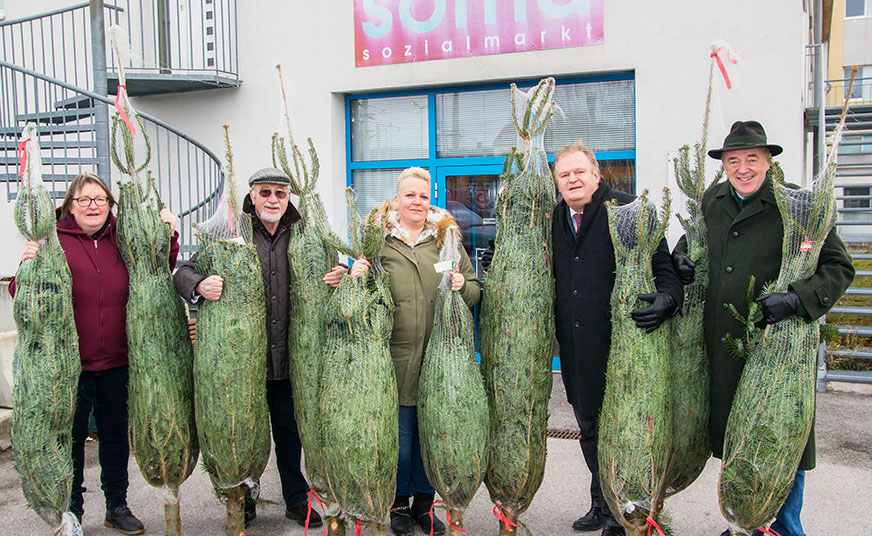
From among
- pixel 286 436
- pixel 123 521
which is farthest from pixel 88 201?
pixel 123 521

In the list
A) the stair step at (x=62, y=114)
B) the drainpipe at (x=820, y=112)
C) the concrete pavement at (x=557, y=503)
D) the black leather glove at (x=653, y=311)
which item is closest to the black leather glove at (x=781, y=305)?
the black leather glove at (x=653, y=311)

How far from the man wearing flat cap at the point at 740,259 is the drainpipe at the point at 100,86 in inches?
200

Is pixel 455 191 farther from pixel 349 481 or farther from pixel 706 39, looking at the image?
pixel 349 481

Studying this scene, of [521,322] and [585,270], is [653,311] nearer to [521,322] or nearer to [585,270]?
[585,270]

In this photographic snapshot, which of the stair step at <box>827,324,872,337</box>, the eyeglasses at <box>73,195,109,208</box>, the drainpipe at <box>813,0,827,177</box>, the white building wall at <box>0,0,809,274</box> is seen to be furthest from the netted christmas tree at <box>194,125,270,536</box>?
the stair step at <box>827,324,872,337</box>

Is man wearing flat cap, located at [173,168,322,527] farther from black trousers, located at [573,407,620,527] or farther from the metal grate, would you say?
the metal grate

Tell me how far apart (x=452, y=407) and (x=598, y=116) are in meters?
4.62

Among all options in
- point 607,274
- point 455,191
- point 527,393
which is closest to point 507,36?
point 455,191

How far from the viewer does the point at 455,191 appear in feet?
23.9

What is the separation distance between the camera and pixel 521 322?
124 inches

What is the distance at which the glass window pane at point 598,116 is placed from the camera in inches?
263

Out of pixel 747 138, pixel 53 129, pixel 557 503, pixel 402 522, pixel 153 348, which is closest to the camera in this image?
pixel 747 138

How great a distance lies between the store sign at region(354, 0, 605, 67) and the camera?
648cm

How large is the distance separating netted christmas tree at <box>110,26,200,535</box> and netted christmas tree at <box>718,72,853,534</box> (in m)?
2.64
